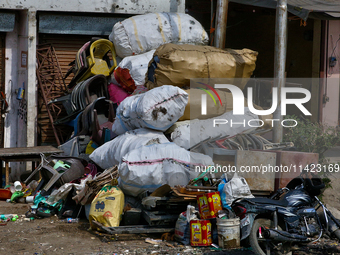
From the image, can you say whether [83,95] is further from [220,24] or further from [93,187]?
[220,24]

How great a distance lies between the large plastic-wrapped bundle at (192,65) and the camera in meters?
6.98

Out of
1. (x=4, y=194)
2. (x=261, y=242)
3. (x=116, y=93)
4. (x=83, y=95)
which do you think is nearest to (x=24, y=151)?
(x=4, y=194)

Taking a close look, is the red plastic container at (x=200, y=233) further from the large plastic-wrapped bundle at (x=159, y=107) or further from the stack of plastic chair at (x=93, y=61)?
the stack of plastic chair at (x=93, y=61)

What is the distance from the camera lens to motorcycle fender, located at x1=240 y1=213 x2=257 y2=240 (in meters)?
4.54

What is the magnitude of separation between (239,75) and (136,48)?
218cm

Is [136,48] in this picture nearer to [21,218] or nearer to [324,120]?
[21,218]

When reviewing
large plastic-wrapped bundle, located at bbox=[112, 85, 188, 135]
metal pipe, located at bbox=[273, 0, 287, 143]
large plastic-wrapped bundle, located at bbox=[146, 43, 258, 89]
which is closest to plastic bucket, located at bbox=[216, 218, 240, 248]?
large plastic-wrapped bundle, located at bbox=[112, 85, 188, 135]

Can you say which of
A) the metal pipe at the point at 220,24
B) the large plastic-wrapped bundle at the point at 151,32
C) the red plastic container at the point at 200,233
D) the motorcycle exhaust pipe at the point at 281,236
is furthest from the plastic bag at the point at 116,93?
the motorcycle exhaust pipe at the point at 281,236

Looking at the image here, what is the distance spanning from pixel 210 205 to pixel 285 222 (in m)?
0.87

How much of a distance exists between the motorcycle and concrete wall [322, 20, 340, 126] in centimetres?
565

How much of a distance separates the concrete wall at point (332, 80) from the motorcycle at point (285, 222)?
18.5ft

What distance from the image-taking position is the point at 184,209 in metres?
5.41

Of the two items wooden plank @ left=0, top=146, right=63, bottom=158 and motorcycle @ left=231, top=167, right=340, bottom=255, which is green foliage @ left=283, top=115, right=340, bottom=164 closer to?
motorcycle @ left=231, top=167, right=340, bottom=255

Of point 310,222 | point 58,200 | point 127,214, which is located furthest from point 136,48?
point 310,222
